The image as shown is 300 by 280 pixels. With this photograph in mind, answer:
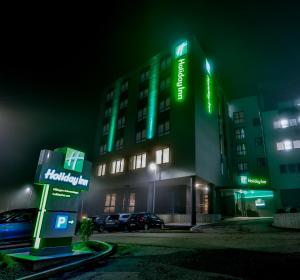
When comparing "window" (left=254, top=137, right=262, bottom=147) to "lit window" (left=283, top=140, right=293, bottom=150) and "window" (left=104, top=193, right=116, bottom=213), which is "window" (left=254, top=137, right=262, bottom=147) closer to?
"lit window" (left=283, top=140, right=293, bottom=150)

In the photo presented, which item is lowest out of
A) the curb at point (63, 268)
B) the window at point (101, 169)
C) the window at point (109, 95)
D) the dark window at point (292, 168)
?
the curb at point (63, 268)

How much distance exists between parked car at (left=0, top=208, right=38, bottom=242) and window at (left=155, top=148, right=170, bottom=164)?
1865 centimetres

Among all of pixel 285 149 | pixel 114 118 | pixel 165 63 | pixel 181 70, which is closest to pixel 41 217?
pixel 181 70

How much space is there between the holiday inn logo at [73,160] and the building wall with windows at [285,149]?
36.0 meters

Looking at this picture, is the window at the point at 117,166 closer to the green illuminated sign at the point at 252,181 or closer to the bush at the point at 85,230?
the green illuminated sign at the point at 252,181

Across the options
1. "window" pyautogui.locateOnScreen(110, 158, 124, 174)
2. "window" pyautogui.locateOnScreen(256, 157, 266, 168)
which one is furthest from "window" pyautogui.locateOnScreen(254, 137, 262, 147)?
"window" pyautogui.locateOnScreen(110, 158, 124, 174)

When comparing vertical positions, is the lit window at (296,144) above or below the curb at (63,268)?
above

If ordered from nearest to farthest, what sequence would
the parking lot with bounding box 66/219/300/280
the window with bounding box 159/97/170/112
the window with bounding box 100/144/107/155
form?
the parking lot with bounding box 66/219/300/280, the window with bounding box 159/97/170/112, the window with bounding box 100/144/107/155

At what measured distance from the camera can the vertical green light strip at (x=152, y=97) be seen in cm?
3266

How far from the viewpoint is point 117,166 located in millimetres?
35938

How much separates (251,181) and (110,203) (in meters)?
20.9

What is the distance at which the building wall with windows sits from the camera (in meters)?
36.4

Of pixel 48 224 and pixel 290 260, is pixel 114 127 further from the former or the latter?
pixel 290 260

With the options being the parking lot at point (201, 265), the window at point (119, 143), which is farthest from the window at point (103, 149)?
the parking lot at point (201, 265)
